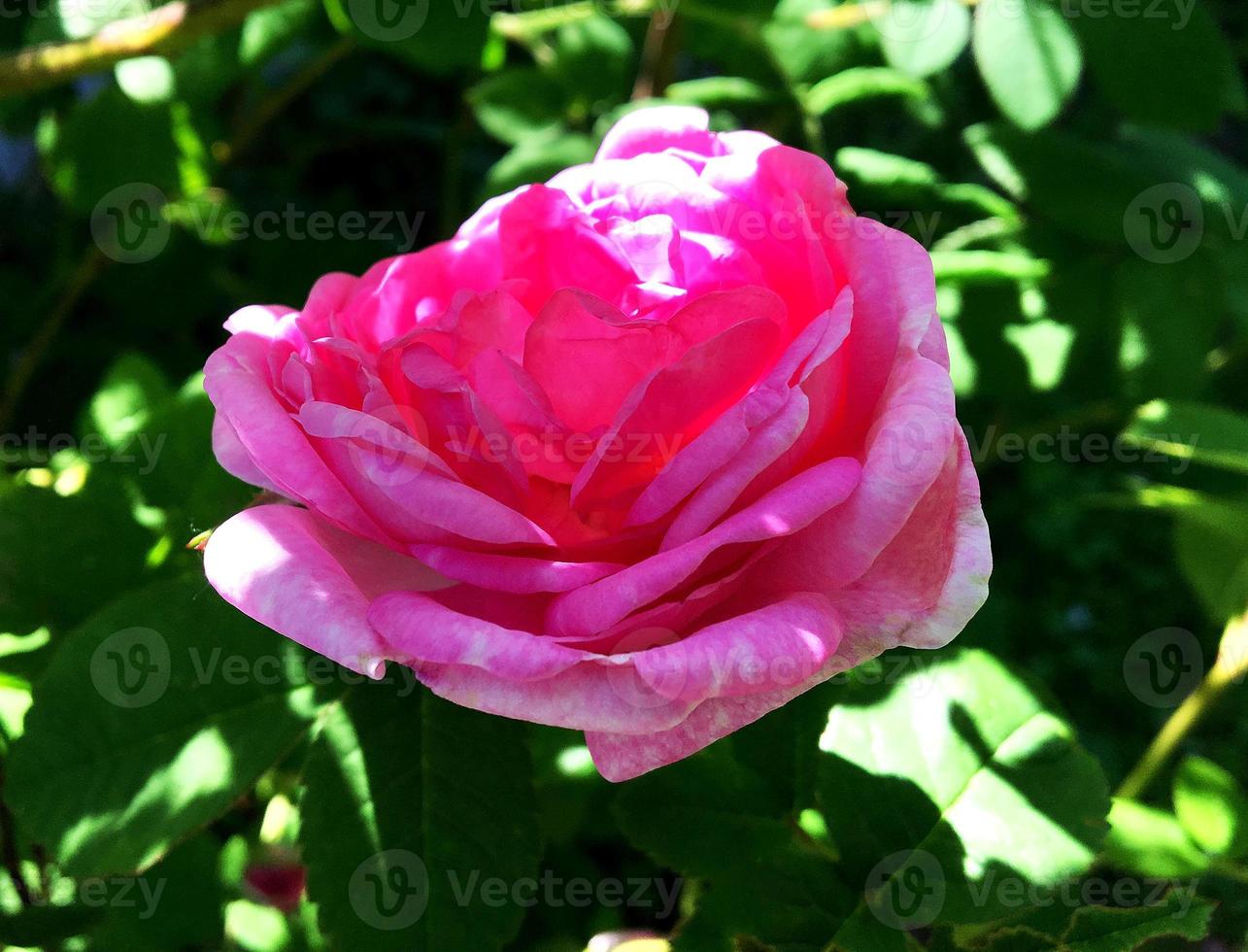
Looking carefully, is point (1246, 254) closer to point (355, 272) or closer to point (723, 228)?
point (723, 228)

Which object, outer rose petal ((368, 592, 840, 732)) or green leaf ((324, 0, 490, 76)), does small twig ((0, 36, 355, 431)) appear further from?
outer rose petal ((368, 592, 840, 732))

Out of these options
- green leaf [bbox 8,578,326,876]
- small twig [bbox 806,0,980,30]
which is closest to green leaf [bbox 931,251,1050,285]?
small twig [bbox 806,0,980,30]

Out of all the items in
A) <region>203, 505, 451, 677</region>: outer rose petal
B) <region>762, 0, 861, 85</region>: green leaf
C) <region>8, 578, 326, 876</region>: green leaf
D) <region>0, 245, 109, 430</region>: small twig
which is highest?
<region>762, 0, 861, 85</region>: green leaf

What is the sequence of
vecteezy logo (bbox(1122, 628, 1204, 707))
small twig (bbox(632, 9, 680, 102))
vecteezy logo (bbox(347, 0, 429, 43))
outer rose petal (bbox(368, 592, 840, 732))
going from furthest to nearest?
vecteezy logo (bbox(1122, 628, 1204, 707)), small twig (bbox(632, 9, 680, 102)), vecteezy logo (bbox(347, 0, 429, 43)), outer rose petal (bbox(368, 592, 840, 732))

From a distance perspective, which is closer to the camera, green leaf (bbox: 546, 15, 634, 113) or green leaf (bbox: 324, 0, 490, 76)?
green leaf (bbox: 324, 0, 490, 76)

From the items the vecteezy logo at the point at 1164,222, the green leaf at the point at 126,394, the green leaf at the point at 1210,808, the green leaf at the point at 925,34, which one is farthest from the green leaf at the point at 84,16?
the green leaf at the point at 1210,808

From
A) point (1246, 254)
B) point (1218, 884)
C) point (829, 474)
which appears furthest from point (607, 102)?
point (1218, 884)
